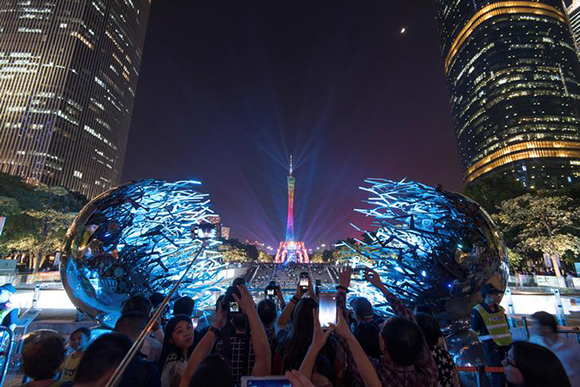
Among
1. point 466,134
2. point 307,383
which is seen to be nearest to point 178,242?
point 307,383

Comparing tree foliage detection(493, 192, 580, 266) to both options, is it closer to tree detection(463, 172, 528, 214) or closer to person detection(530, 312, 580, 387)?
tree detection(463, 172, 528, 214)

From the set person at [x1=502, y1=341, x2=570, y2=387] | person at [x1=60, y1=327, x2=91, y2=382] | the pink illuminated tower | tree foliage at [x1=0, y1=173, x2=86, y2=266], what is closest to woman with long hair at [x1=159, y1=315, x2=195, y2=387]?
person at [x1=60, y1=327, x2=91, y2=382]

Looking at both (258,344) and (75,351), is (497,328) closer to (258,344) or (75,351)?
(258,344)

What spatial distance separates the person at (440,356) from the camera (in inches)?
107

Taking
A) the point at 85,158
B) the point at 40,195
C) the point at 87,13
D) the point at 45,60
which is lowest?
the point at 40,195

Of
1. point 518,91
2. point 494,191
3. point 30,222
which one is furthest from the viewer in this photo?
point 518,91

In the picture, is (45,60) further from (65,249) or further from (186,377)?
(186,377)

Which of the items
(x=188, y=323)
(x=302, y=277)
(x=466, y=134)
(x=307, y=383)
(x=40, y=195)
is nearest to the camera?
(x=307, y=383)

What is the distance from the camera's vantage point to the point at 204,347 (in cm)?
206

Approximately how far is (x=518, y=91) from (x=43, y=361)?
11182 cm

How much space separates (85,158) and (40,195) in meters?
59.9

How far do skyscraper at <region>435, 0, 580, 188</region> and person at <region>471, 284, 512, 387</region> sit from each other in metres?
92.2

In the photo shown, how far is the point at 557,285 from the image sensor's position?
17.8 meters

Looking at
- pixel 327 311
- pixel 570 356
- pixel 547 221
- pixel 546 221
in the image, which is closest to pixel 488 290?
pixel 570 356
